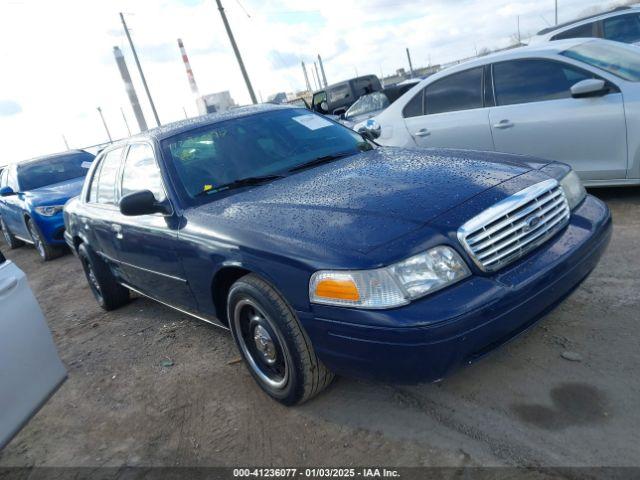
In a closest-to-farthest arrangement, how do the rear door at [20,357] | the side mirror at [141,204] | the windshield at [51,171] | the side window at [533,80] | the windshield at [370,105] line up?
the rear door at [20,357] → the side mirror at [141,204] → the side window at [533,80] → the windshield at [51,171] → the windshield at [370,105]

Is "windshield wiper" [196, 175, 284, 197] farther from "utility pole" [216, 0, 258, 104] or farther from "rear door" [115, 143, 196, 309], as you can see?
"utility pole" [216, 0, 258, 104]

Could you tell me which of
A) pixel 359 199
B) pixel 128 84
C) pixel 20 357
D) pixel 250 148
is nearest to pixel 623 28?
pixel 250 148

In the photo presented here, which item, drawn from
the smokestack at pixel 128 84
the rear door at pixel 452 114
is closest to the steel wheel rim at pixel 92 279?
the rear door at pixel 452 114

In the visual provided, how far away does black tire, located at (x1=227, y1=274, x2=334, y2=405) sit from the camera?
2.43 metres

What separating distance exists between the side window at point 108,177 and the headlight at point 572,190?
Result: 320 cm

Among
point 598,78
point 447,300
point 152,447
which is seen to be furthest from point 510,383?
point 598,78

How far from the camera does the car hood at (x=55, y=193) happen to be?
7.72 m

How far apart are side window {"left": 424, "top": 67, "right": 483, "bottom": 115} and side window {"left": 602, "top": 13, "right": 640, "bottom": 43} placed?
3.94 meters

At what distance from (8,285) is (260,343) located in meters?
1.25

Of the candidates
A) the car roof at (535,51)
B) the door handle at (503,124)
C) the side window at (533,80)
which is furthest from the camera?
the door handle at (503,124)

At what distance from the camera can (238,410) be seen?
2.86m

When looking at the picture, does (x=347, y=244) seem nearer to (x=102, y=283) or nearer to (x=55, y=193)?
(x=102, y=283)

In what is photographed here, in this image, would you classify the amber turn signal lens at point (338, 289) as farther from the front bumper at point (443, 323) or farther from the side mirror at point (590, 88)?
the side mirror at point (590, 88)

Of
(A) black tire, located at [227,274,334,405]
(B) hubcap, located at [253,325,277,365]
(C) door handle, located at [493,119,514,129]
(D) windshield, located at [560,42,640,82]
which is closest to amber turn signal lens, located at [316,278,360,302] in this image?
(A) black tire, located at [227,274,334,405]
